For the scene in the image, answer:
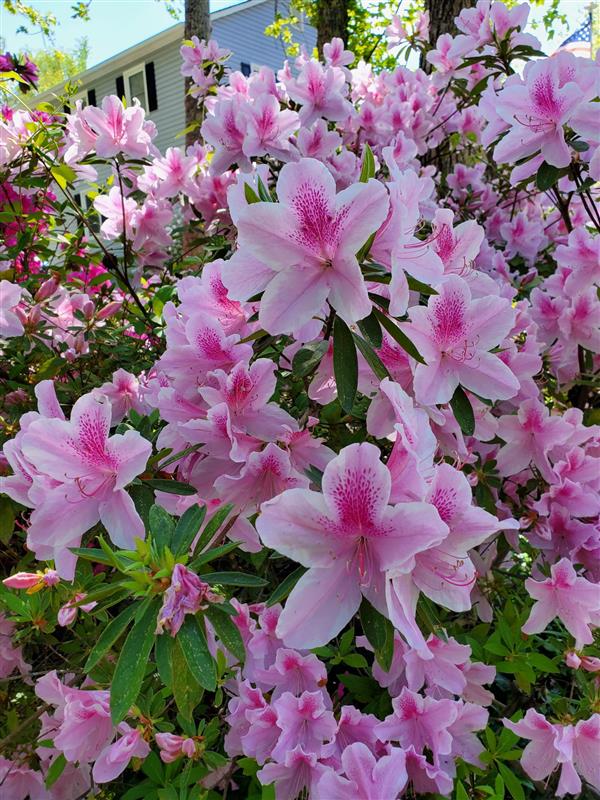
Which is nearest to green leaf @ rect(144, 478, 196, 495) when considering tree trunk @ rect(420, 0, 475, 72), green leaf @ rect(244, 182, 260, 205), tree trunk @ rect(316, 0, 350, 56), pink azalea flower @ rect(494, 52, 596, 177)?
green leaf @ rect(244, 182, 260, 205)

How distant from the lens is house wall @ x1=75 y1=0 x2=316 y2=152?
58.9 ft

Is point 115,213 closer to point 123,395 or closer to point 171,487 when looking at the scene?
point 123,395

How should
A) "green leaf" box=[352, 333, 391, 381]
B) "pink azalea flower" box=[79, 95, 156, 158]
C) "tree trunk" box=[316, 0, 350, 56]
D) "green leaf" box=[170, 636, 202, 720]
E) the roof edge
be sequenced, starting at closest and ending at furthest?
"green leaf" box=[170, 636, 202, 720]
"green leaf" box=[352, 333, 391, 381]
"pink azalea flower" box=[79, 95, 156, 158]
"tree trunk" box=[316, 0, 350, 56]
the roof edge

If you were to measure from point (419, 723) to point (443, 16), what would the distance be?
12.4 feet

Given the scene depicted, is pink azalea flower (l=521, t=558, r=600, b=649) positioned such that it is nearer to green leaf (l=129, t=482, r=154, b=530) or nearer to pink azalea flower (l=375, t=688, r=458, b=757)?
pink azalea flower (l=375, t=688, r=458, b=757)

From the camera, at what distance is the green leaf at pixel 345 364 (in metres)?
0.98

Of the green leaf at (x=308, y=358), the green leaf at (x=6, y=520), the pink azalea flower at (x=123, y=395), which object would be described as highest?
the green leaf at (x=308, y=358)

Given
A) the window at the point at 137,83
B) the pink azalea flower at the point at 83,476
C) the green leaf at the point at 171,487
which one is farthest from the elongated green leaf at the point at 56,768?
the window at the point at 137,83

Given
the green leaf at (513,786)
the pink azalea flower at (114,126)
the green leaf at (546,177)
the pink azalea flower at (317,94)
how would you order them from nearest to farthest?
the green leaf at (513,786) < the green leaf at (546,177) < the pink azalea flower at (114,126) < the pink azalea flower at (317,94)

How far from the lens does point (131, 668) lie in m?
0.83

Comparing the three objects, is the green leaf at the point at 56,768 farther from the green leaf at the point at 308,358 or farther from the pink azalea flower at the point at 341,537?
the green leaf at the point at 308,358

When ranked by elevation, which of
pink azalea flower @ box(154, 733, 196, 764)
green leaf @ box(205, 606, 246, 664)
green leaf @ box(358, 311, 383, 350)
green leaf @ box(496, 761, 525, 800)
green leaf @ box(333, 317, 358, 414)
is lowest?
green leaf @ box(496, 761, 525, 800)

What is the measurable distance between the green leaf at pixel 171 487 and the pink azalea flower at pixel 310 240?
305 mm

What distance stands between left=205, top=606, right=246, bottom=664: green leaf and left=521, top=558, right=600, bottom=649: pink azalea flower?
2.51ft
